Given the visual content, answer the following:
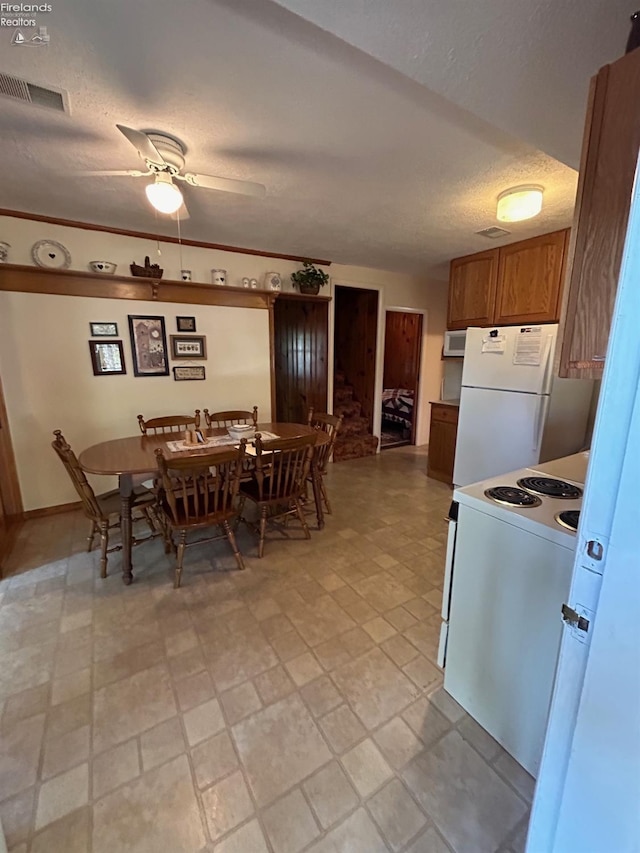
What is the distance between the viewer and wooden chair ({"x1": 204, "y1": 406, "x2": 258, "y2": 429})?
3.35 metres

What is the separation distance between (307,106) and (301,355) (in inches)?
127

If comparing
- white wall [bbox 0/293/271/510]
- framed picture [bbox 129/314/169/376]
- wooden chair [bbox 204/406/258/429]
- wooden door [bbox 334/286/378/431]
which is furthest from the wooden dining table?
wooden door [bbox 334/286/378/431]

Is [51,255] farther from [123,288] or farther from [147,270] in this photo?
[147,270]

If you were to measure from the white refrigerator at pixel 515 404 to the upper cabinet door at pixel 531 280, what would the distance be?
213 millimetres

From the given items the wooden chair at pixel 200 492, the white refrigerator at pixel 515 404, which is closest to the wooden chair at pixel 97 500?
the wooden chair at pixel 200 492

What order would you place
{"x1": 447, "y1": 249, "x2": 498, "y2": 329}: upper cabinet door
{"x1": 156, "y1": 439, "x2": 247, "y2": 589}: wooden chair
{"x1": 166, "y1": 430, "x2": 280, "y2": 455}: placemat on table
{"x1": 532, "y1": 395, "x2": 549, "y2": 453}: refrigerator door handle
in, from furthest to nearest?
{"x1": 447, "y1": 249, "x2": 498, "y2": 329}: upper cabinet door < {"x1": 532, "y1": 395, "x2": 549, "y2": 453}: refrigerator door handle < {"x1": 166, "y1": 430, "x2": 280, "y2": 455}: placemat on table < {"x1": 156, "y1": 439, "x2": 247, "y2": 589}: wooden chair

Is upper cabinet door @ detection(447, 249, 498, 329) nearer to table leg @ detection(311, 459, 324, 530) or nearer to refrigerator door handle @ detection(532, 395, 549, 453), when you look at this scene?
refrigerator door handle @ detection(532, 395, 549, 453)

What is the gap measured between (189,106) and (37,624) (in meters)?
2.64

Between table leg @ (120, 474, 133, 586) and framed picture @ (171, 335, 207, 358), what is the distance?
1764 mm

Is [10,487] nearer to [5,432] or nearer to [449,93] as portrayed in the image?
[5,432]

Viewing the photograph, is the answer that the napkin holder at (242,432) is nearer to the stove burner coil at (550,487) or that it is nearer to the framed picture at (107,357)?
the framed picture at (107,357)

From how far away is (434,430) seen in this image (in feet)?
13.7

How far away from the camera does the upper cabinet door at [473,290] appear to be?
351cm

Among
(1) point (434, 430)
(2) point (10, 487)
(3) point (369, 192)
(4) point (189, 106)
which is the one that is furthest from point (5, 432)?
(1) point (434, 430)
